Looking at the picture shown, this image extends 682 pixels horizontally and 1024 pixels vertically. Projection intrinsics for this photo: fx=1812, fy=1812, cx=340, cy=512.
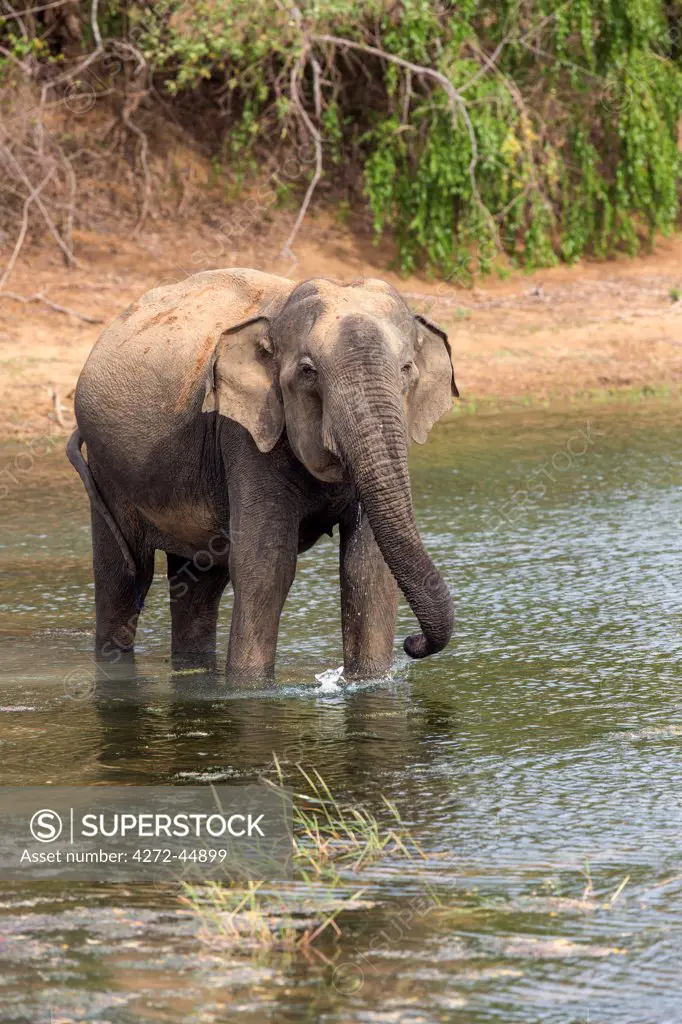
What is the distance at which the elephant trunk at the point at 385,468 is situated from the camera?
6.43 metres

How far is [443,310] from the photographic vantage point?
17.2 m

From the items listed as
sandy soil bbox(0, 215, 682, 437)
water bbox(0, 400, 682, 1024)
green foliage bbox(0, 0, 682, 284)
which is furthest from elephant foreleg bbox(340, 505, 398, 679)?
Result: green foliage bbox(0, 0, 682, 284)

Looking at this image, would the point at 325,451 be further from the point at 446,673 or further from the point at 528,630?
the point at 528,630

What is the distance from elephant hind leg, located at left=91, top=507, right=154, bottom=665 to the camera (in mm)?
8633

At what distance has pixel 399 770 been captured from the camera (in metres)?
6.34

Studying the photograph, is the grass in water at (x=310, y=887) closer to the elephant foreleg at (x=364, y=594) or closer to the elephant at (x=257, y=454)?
the elephant at (x=257, y=454)

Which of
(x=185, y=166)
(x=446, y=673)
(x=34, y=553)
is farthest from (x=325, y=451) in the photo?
(x=185, y=166)

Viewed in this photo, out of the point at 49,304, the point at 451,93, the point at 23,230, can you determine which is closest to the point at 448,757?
the point at 49,304

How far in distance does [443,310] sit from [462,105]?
7.32 feet

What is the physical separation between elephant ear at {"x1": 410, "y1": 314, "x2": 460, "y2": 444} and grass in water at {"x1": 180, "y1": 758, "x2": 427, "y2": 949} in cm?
172

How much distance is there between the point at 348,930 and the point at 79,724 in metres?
2.65

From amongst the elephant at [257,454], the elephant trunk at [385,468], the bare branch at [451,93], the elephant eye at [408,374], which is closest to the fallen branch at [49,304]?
the bare branch at [451,93]

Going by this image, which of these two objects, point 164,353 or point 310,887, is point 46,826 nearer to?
point 310,887

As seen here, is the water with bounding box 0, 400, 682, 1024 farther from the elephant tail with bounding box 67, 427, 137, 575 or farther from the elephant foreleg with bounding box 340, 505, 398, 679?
the elephant tail with bounding box 67, 427, 137, 575
